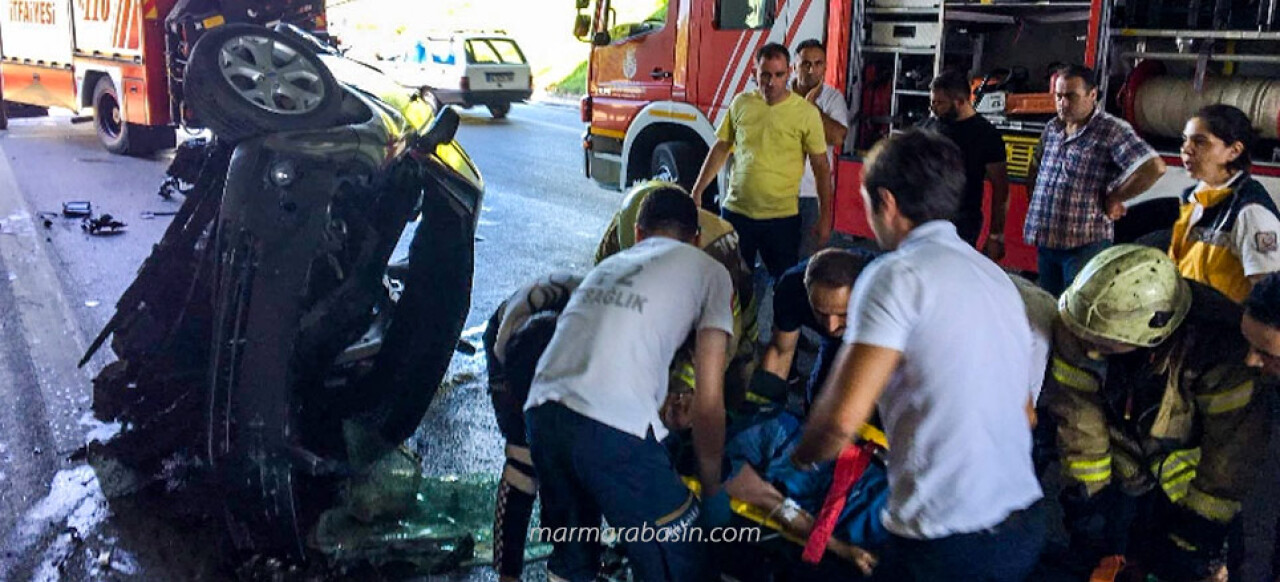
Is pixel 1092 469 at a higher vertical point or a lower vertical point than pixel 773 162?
lower

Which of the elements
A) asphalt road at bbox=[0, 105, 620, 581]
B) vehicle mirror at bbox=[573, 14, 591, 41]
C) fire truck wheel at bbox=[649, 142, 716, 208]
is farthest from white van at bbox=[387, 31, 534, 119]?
fire truck wheel at bbox=[649, 142, 716, 208]

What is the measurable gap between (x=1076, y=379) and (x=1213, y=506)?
46 cm

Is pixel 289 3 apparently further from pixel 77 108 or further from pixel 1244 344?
pixel 77 108

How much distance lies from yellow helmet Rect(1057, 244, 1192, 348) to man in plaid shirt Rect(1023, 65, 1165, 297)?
2145mm

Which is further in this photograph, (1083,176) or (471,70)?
(471,70)

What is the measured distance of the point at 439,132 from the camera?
4.05 metres

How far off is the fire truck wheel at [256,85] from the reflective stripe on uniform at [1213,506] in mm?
2873

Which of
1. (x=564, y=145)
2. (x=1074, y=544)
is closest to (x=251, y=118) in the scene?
(x=1074, y=544)

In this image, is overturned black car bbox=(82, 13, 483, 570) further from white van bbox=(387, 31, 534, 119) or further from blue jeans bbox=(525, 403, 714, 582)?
white van bbox=(387, 31, 534, 119)

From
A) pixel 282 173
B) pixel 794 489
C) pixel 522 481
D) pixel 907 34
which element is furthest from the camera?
pixel 907 34

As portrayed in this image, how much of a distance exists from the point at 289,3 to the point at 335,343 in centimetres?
357

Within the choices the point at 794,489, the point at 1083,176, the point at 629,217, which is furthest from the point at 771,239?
the point at 794,489

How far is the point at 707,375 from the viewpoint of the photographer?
288 cm

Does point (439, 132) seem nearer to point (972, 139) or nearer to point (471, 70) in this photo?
point (972, 139)
